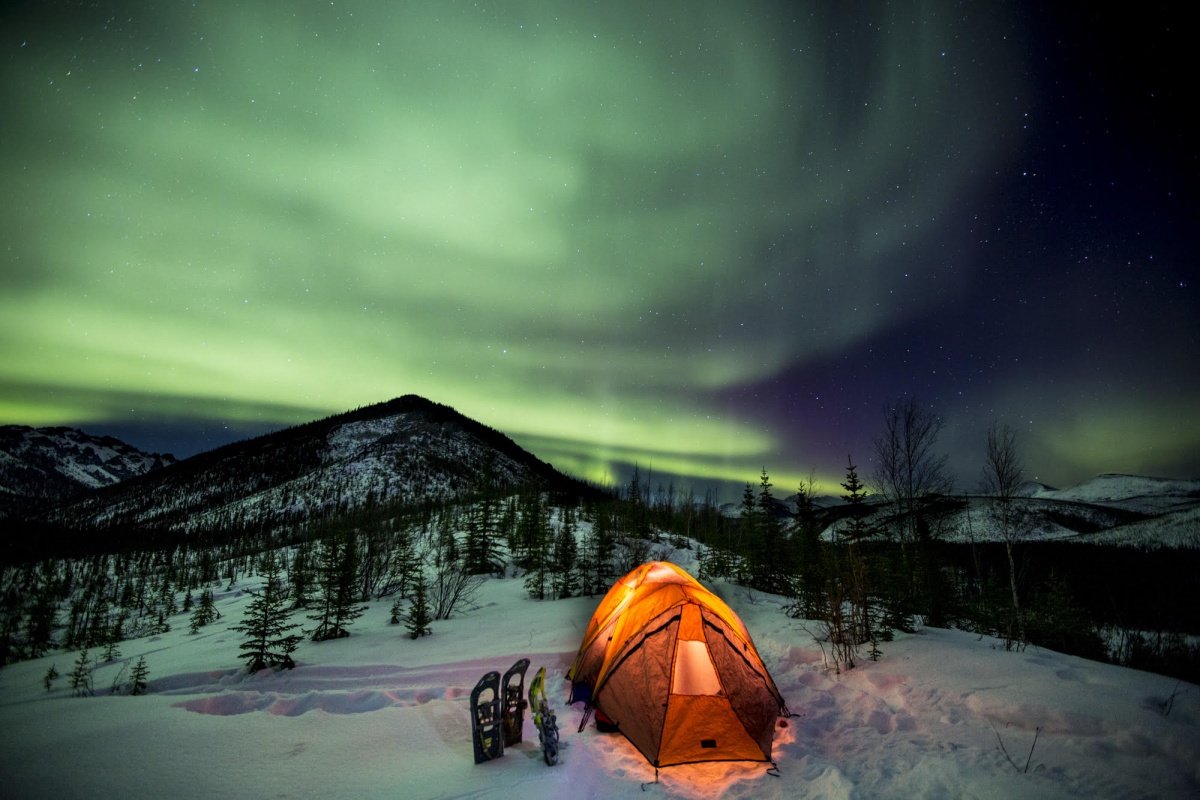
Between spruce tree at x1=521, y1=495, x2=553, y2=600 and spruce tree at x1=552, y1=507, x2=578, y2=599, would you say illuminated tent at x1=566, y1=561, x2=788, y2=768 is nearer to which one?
spruce tree at x1=521, y1=495, x2=553, y2=600

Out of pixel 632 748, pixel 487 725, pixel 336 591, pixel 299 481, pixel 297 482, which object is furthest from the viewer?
pixel 299 481

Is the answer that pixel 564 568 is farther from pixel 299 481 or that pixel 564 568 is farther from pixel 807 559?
pixel 299 481

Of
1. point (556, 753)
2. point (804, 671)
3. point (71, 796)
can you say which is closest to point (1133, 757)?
point (804, 671)

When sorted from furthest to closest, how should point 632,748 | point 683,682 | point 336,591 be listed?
point 336,591 < point 683,682 < point 632,748

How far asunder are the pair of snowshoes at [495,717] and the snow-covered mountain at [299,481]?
103 m

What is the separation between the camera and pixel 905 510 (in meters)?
21.8

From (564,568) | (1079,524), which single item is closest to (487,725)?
(564,568)

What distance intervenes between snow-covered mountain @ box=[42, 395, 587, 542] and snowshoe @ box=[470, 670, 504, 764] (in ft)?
338

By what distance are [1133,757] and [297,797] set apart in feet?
33.6

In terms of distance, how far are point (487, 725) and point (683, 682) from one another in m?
3.27

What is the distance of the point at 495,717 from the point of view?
6859 mm

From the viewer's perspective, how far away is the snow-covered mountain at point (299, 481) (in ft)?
415

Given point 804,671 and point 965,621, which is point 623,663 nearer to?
point 804,671

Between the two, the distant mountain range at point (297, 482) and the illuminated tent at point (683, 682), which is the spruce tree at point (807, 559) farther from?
the distant mountain range at point (297, 482)
